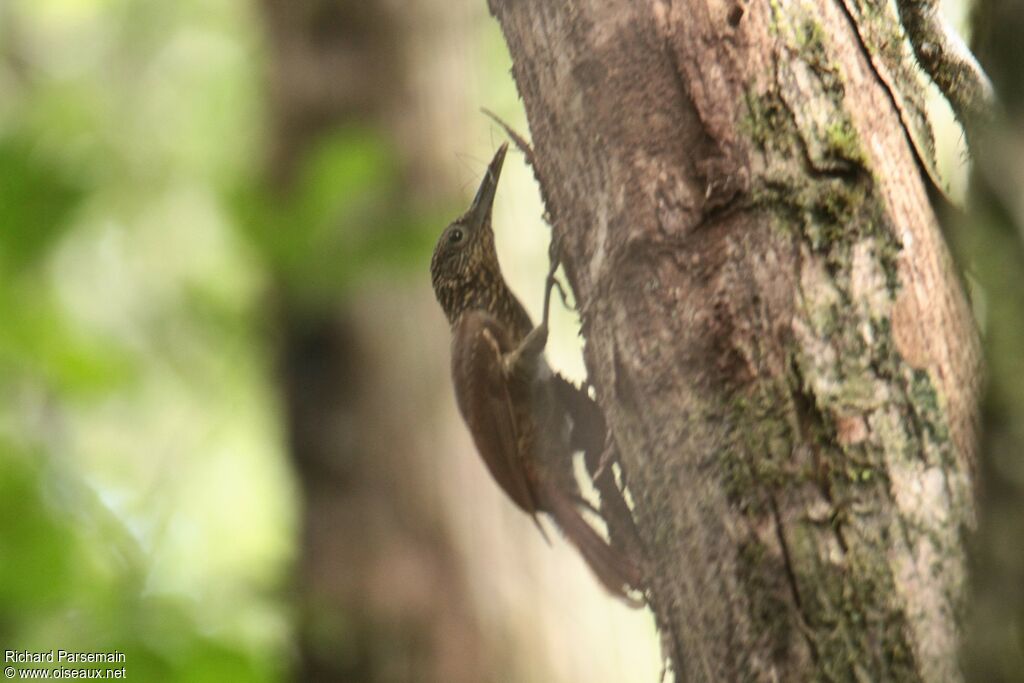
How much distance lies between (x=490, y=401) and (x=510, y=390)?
8cm

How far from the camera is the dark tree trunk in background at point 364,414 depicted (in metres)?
4.29

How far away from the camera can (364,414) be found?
447cm

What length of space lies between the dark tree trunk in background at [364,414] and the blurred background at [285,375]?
0.04 feet

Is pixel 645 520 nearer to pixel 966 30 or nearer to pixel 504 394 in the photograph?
pixel 966 30

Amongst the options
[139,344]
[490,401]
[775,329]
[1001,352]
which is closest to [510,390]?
[490,401]

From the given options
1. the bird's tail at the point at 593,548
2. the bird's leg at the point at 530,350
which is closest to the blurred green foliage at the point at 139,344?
the bird's leg at the point at 530,350

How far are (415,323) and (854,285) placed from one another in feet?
10.5

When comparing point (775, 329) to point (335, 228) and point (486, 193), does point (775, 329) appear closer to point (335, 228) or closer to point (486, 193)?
point (335, 228)

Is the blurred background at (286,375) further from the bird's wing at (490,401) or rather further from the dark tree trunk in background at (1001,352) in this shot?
the dark tree trunk in background at (1001,352)

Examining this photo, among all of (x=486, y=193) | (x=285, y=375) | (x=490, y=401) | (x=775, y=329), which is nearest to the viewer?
(x=775, y=329)

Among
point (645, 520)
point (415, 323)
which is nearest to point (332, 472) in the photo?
point (415, 323)

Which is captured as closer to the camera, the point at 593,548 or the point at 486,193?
the point at 593,548

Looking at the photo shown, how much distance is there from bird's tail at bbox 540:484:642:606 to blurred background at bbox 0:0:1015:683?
0.15 metres

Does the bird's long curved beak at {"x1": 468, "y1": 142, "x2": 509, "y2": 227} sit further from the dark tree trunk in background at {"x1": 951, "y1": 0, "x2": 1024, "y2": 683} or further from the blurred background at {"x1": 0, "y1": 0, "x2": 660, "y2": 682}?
the dark tree trunk in background at {"x1": 951, "y1": 0, "x2": 1024, "y2": 683}
